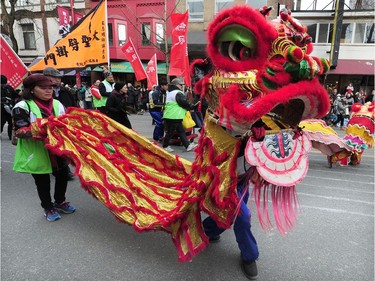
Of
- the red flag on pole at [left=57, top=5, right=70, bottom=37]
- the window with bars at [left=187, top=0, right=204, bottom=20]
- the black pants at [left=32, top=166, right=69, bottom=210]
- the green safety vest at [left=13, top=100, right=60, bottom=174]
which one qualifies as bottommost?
the black pants at [left=32, top=166, right=69, bottom=210]

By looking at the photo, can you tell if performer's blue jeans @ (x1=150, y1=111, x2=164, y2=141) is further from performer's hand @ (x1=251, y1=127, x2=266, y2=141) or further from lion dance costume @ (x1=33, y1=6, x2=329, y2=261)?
performer's hand @ (x1=251, y1=127, x2=266, y2=141)

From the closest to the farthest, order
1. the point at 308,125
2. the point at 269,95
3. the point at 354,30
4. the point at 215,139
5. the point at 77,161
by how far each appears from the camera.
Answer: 1. the point at 269,95
2. the point at 215,139
3. the point at 77,161
4. the point at 308,125
5. the point at 354,30

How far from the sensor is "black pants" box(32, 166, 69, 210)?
3036mm

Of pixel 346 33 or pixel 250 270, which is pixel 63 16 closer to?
pixel 250 270

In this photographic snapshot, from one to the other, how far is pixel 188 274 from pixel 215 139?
43.6 inches

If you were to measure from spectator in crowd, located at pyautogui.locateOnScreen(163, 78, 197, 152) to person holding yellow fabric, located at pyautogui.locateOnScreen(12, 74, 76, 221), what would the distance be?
2.84 meters

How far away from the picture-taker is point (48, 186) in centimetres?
309

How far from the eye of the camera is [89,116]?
3225 mm

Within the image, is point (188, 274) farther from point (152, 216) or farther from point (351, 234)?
point (351, 234)

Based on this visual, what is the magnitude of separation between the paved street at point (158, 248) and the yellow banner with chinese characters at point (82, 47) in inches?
92.0

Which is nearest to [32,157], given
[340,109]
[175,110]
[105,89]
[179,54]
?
[105,89]

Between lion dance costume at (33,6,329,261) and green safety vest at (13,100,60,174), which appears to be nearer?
lion dance costume at (33,6,329,261)

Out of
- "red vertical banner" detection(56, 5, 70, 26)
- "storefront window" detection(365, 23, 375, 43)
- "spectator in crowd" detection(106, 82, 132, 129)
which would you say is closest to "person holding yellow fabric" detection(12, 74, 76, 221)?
"spectator in crowd" detection(106, 82, 132, 129)

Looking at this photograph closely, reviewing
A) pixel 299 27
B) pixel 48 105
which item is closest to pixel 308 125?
pixel 299 27
